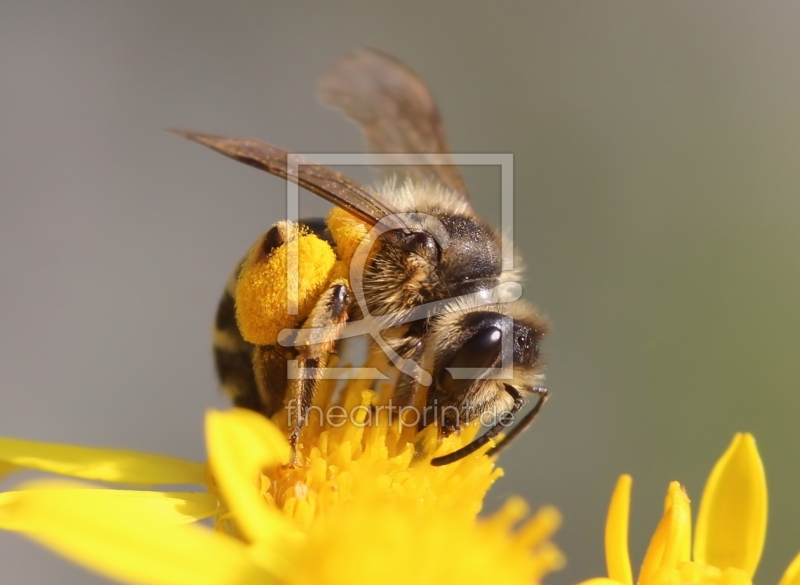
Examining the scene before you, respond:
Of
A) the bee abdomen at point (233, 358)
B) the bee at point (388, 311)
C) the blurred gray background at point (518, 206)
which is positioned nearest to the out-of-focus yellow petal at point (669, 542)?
the bee at point (388, 311)

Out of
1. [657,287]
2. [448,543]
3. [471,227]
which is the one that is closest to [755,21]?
[657,287]

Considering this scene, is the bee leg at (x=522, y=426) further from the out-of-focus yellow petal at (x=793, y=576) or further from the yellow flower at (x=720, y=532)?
the out-of-focus yellow petal at (x=793, y=576)

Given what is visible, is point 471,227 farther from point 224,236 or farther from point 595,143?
point 595,143

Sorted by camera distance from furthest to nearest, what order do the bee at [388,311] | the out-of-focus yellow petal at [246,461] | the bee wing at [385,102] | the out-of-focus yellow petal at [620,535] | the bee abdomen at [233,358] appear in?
the bee wing at [385,102], the bee abdomen at [233,358], the bee at [388,311], the out-of-focus yellow petal at [620,535], the out-of-focus yellow petal at [246,461]

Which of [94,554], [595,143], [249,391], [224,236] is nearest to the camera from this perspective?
[94,554]

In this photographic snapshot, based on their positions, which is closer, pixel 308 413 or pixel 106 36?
pixel 308 413

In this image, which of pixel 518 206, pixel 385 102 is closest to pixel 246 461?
pixel 385 102
